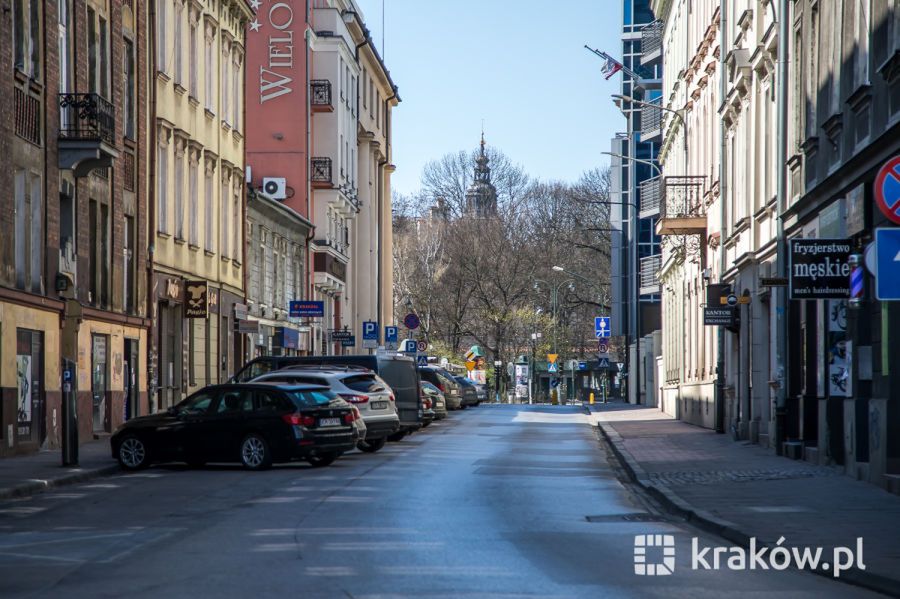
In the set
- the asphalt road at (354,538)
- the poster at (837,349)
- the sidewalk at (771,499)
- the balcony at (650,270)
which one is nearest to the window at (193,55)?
the sidewalk at (771,499)

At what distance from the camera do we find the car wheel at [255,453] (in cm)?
2375

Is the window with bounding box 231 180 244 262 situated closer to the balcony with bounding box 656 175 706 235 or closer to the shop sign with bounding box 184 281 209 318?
the shop sign with bounding box 184 281 209 318

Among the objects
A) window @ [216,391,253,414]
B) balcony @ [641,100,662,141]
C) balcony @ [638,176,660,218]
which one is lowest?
window @ [216,391,253,414]

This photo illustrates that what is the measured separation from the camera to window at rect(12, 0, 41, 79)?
88.8ft

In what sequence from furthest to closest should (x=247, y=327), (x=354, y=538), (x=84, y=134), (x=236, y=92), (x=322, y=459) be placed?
1. (x=236, y=92)
2. (x=247, y=327)
3. (x=84, y=134)
4. (x=322, y=459)
5. (x=354, y=538)

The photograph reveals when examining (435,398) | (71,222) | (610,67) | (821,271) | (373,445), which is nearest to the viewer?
(821,271)

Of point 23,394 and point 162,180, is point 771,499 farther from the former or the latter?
point 162,180

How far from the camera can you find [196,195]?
4116 centimetres

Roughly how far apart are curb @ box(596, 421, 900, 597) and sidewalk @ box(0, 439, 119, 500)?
7912 mm

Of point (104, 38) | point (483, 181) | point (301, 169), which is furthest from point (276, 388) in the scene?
point (483, 181)

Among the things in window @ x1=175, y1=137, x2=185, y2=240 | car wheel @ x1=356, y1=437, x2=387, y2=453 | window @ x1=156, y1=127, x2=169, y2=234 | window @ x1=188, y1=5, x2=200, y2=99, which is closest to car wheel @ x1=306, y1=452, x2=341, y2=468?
car wheel @ x1=356, y1=437, x2=387, y2=453

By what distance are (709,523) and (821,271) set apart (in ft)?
16.2

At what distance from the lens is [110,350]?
3238 cm

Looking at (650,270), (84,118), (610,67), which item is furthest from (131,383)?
(610,67)
